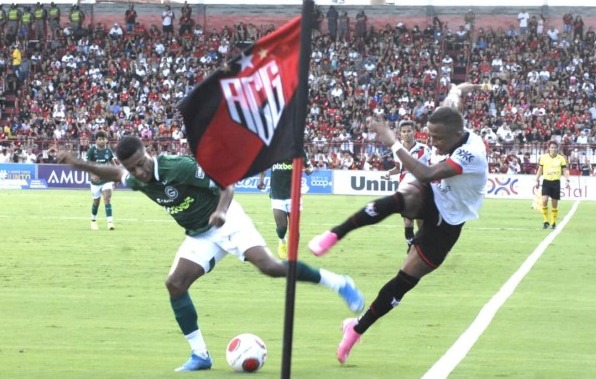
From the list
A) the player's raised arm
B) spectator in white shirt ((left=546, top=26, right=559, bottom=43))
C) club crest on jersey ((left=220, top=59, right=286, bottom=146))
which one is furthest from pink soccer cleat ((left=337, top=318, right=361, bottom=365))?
spectator in white shirt ((left=546, top=26, right=559, bottom=43))

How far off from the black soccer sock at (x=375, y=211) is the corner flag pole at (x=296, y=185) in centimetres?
303

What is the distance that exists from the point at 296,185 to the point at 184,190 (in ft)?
10.6

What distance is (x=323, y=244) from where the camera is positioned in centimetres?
892

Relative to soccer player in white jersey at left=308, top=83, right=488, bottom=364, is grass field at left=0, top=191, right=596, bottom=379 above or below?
below

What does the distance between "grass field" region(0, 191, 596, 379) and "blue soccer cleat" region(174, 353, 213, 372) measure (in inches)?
4.2

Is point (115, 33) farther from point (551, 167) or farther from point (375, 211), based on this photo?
point (375, 211)

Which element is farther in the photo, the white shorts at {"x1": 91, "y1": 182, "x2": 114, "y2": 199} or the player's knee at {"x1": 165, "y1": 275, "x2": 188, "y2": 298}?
the white shorts at {"x1": 91, "y1": 182, "x2": 114, "y2": 199}

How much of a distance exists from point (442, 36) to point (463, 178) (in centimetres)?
5027

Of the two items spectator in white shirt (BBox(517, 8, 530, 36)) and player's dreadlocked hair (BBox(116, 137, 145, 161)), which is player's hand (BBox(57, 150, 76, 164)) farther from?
spectator in white shirt (BBox(517, 8, 530, 36))

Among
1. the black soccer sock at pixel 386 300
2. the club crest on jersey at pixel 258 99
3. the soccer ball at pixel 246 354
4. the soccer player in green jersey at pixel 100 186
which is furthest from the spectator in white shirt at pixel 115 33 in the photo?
the club crest on jersey at pixel 258 99

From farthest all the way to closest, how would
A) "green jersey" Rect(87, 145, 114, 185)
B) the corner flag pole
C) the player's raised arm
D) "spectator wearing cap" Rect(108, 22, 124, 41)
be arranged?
"spectator wearing cap" Rect(108, 22, 124, 41), "green jersey" Rect(87, 145, 114, 185), the player's raised arm, the corner flag pole

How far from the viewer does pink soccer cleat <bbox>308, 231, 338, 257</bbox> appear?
888 centimetres

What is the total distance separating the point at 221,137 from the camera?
6.88 metres

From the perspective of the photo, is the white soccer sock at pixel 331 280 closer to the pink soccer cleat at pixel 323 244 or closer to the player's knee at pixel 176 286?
the pink soccer cleat at pixel 323 244
